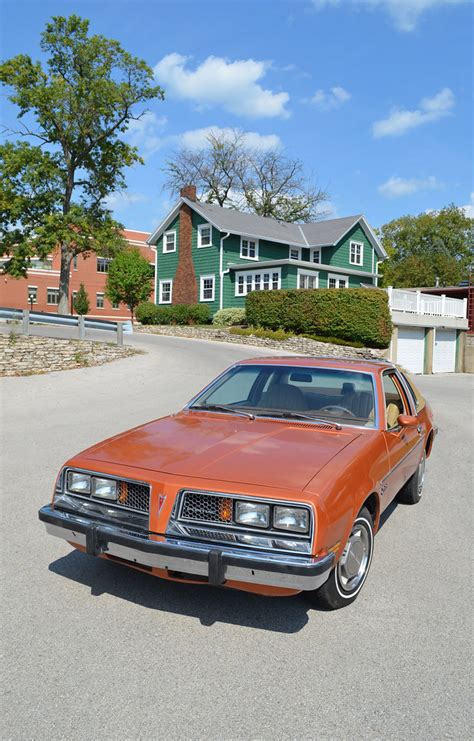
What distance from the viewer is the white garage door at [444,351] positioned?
3067cm

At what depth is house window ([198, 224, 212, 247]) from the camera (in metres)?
37.1

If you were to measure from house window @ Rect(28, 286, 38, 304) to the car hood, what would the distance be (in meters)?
57.5

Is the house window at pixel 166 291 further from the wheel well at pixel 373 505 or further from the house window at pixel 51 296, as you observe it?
the wheel well at pixel 373 505

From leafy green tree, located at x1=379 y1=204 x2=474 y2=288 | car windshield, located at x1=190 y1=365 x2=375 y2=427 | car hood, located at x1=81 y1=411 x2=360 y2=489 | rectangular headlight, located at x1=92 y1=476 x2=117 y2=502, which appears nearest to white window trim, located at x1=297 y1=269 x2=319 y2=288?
car windshield, located at x1=190 y1=365 x2=375 y2=427

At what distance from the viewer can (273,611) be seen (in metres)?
3.68

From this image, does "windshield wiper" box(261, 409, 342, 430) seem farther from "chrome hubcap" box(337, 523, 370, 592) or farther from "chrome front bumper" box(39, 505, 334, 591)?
"chrome front bumper" box(39, 505, 334, 591)

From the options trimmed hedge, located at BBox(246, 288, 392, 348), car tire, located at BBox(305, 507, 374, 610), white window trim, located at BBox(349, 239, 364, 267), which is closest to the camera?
car tire, located at BBox(305, 507, 374, 610)

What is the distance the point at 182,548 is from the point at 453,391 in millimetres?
16442

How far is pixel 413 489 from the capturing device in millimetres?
5977

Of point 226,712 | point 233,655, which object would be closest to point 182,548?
point 233,655

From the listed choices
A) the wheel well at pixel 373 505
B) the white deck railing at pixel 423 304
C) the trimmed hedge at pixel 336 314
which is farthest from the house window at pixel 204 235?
the wheel well at pixel 373 505

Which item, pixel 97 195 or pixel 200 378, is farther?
pixel 97 195

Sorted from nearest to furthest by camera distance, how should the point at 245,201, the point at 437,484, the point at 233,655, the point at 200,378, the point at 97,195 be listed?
the point at 233,655
the point at 437,484
the point at 200,378
the point at 97,195
the point at 245,201

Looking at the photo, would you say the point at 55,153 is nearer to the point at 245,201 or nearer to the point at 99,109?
the point at 99,109
